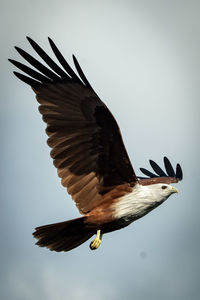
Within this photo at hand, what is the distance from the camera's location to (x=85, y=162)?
9.50m

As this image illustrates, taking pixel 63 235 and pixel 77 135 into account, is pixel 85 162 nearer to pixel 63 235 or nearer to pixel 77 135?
pixel 77 135

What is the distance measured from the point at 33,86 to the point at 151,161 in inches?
179

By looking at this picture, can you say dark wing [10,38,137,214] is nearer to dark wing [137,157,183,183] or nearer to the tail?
the tail

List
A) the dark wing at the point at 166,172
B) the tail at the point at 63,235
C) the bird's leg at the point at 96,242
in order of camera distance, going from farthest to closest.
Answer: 1. the dark wing at the point at 166,172
2. the bird's leg at the point at 96,242
3. the tail at the point at 63,235

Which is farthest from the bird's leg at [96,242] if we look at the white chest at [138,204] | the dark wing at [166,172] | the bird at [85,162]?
the dark wing at [166,172]

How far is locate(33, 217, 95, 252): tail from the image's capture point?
910 centimetres

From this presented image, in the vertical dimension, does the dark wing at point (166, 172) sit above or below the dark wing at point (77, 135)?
below

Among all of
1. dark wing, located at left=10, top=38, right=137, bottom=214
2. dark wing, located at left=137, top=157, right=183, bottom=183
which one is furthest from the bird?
dark wing, located at left=137, top=157, right=183, bottom=183

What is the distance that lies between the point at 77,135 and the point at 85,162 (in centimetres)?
46

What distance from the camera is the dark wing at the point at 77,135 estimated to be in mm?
9359

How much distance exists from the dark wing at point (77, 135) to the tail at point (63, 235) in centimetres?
39

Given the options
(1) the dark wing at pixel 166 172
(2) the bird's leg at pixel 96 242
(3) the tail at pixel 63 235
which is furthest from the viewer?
(1) the dark wing at pixel 166 172

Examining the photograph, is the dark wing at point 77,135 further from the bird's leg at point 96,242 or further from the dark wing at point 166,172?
the dark wing at point 166,172

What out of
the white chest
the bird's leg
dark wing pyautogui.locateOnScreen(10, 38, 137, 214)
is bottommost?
the bird's leg
